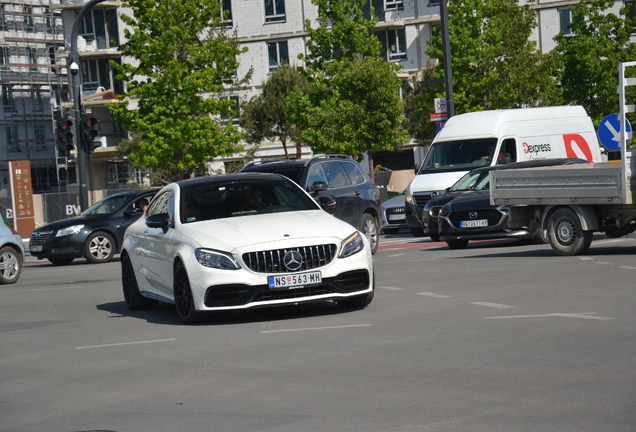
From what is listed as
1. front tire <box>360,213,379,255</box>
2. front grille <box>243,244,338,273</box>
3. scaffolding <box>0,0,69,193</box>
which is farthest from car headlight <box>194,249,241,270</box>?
scaffolding <box>0,0,69,193</box>

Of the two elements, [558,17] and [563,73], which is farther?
[558,17]

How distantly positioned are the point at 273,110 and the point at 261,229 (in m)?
47.2

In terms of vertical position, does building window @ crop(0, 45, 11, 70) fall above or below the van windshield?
above

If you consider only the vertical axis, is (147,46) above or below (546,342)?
above

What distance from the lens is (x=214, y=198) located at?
11492 millimetres

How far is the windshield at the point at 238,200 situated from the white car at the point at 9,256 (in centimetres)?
782

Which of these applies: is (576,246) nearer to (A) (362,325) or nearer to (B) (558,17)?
(A) (362,325)

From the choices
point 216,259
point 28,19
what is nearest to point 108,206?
point 216,259

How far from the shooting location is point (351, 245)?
34.5 ft

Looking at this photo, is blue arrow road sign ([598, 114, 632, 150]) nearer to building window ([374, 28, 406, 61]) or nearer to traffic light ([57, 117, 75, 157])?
traffic light ([57, 117, 75, 157])

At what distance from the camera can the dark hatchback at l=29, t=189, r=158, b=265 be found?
23.4 metres

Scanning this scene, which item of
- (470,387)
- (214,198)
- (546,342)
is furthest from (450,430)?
(214,198)

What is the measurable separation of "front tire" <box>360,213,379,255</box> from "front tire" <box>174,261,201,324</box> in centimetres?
914

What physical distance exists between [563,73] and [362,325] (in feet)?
133
